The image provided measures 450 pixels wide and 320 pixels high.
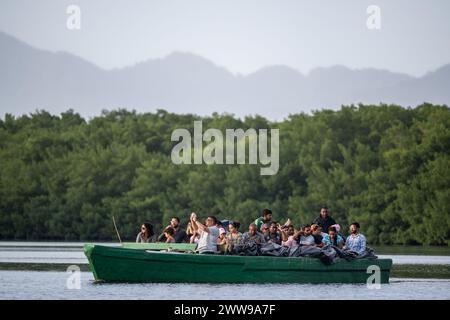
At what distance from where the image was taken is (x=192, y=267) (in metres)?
36.5

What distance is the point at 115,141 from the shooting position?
364ft

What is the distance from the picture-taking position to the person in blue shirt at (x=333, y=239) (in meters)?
37.7

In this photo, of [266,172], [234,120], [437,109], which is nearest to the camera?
[437,109]

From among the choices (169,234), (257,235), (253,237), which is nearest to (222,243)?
(253,237)

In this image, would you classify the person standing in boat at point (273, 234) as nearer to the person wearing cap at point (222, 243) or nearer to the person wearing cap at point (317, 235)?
the person wearing cap at point (317, 235)

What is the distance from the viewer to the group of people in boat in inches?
1447

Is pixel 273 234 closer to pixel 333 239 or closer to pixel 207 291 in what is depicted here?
pixel 333 239

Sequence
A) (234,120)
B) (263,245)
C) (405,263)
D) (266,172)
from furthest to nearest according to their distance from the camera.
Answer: (234,120), (266,172), (405,263), (263,245)

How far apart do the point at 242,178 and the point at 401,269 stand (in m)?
51.3

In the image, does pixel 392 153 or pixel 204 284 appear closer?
pixel 204 284

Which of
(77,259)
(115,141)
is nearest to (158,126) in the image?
(115,141)

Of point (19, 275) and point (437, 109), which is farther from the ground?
point (437, 109)

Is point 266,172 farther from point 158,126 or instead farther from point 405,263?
point 405,263

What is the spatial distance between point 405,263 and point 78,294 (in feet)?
68.2
